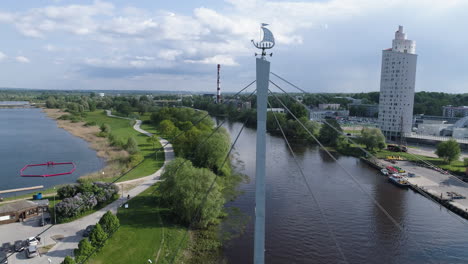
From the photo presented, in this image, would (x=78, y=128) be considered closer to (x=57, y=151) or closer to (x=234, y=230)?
(x=57, y=151)

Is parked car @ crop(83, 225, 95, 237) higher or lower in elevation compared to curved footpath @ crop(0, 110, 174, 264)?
higher

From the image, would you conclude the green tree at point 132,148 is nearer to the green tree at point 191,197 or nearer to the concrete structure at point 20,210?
the concrete structure at point 20,210

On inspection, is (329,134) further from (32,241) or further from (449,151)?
(32,241)

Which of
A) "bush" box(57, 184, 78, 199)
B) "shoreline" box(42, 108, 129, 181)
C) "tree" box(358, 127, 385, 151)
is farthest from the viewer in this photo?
"tree" box(358, 127, 385, 151)

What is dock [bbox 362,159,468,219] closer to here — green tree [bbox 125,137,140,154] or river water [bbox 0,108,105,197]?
green tree [bbox 125,137,140,154]

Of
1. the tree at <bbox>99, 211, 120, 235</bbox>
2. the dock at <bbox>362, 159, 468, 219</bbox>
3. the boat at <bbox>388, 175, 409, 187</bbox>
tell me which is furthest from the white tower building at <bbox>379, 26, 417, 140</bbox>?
the tree at <bbox>99, 211, 120, 235</bbox>

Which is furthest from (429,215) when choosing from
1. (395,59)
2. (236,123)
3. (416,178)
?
(236,123)

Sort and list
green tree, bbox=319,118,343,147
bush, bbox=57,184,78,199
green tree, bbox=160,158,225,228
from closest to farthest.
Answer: green tree, bbox=160,158,225,228 → bush, bbox=57,184,78,199 → green tree, bbox=319,118,343,147
